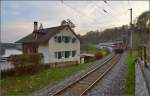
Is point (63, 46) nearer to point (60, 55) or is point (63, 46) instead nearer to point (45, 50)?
point (60, 55)

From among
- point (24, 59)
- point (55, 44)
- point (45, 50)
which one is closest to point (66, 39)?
point (55, 44)

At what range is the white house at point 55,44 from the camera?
125 ft

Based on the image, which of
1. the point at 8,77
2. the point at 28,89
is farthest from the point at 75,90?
the point at 8,77

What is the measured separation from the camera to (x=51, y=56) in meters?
37.8

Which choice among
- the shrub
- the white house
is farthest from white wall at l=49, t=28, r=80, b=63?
the shrub

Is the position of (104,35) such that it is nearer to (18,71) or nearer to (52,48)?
(52,48)

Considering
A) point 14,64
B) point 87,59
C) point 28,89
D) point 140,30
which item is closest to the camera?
point 28,89

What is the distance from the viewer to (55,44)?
38.9 meters

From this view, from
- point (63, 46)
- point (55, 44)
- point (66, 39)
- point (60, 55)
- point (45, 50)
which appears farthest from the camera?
point (66, 39)

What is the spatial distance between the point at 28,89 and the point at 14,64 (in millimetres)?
8510

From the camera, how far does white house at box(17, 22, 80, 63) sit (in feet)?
125

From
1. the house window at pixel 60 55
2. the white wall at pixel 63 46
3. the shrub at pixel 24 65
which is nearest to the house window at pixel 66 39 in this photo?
the white wall at pixel 63 46

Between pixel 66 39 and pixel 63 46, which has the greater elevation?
pixel 66 39

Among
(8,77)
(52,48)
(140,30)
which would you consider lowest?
(8,77)
